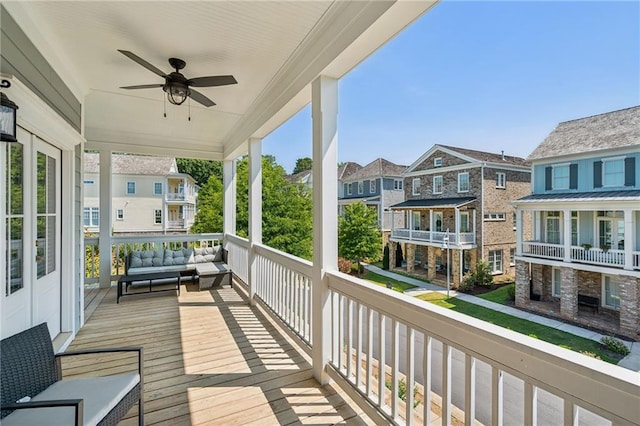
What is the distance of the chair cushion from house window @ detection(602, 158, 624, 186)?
2360mm

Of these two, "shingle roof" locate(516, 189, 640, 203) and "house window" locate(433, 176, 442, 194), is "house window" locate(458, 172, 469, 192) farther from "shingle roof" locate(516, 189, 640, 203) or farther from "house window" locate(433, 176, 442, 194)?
"shingle roof" locate(516, 189, 640, 203)

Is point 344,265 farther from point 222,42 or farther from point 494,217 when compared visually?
point 222,42

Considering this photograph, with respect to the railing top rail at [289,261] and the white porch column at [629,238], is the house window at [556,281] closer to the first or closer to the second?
the white porch column at [629,238]

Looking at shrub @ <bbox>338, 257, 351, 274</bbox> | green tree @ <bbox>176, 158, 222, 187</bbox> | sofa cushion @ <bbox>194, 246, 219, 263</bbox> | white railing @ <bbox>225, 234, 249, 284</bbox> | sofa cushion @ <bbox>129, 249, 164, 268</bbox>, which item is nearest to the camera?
shrub @ <bbox>338, 257, 351, 274</bbox>

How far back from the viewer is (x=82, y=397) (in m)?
1.68

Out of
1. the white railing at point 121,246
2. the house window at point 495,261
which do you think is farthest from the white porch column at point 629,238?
the white railing at point 121,246

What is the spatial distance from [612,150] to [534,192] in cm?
24

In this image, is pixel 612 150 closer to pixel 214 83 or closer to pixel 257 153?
pixel 214 83

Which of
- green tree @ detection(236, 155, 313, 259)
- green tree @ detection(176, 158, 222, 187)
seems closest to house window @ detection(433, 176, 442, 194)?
green tree @ detection(236, 155, 313, 259)

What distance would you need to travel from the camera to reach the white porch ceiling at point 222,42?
2.16m

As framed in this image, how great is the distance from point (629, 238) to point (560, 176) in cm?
29

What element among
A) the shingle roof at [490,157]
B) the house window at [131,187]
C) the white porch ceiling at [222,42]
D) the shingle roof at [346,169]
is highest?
the white porch ceiling at [222,42]

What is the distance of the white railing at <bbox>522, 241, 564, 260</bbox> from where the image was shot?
1056mm

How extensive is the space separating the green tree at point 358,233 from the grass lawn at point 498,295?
0.72 m
